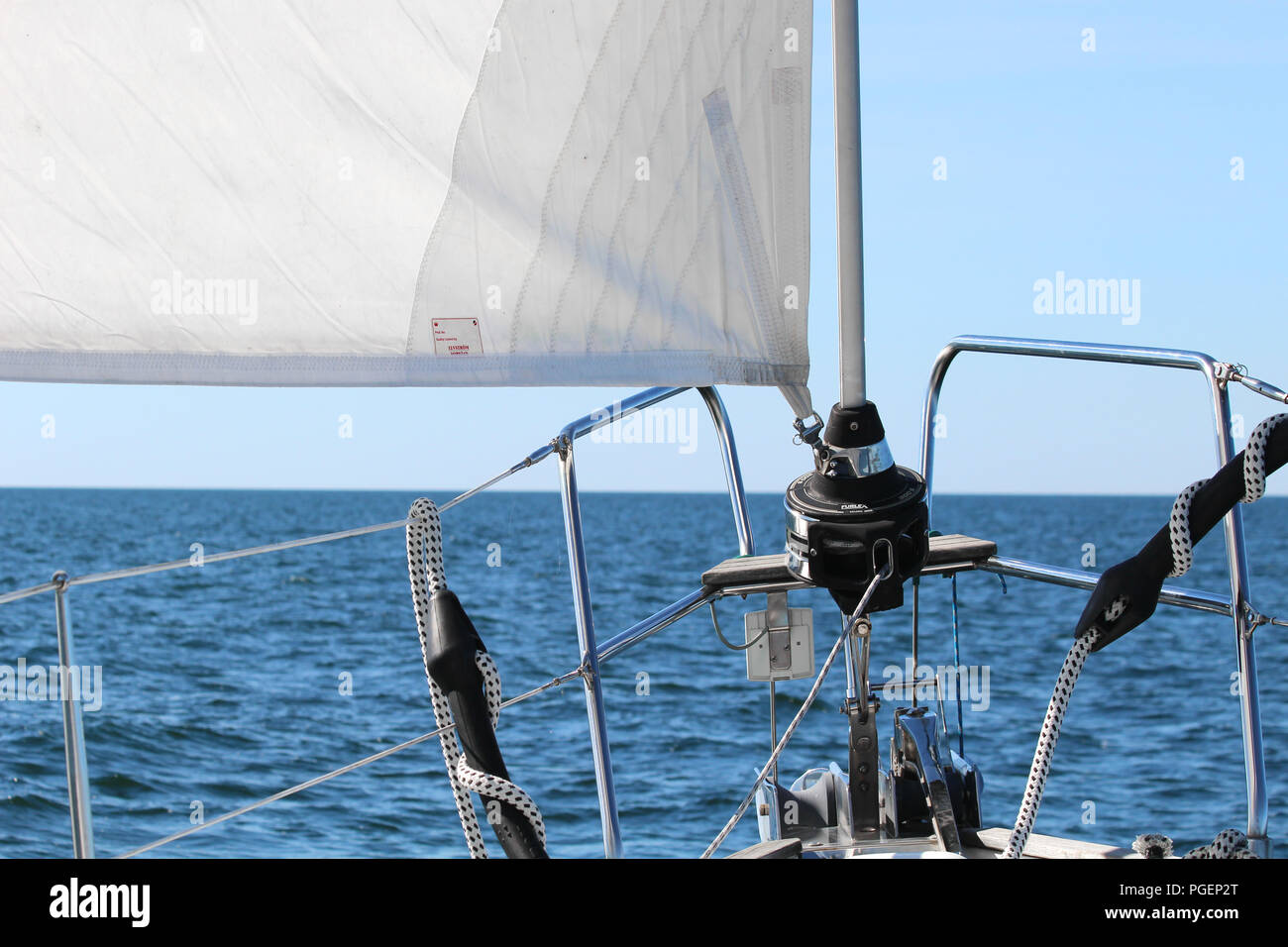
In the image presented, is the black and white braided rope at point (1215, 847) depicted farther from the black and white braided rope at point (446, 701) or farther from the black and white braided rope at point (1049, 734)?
the black and white braided rope at point (446, 701)

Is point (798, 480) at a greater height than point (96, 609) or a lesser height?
greater

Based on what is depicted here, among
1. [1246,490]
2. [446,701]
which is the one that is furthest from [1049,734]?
[446,701]

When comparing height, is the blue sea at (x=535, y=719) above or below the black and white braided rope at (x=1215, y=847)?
below

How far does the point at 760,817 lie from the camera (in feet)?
9.89

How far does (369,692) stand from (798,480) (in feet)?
41.0

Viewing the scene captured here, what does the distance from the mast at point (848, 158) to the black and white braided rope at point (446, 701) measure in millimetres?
777

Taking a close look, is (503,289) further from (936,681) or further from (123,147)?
(936,681)

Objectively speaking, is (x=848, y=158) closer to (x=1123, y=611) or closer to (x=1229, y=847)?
(x=1123, y=611)

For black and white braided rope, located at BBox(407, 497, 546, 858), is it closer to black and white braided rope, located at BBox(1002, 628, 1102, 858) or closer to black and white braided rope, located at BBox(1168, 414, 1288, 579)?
black and white braided rope, located at BBox(1002, 628, 1102, 858)

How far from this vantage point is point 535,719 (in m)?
12.2

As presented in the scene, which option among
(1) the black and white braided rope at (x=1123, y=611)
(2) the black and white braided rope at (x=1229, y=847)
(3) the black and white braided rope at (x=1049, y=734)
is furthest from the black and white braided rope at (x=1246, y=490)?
(2) the black and white braided rope at (x=1229, y=847)

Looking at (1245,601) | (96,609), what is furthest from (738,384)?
(96,609)

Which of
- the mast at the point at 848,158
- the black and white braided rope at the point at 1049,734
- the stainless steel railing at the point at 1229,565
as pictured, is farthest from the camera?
the stainless steel railing at the point at 1229,565

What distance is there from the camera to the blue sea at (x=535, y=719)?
29.4ft
